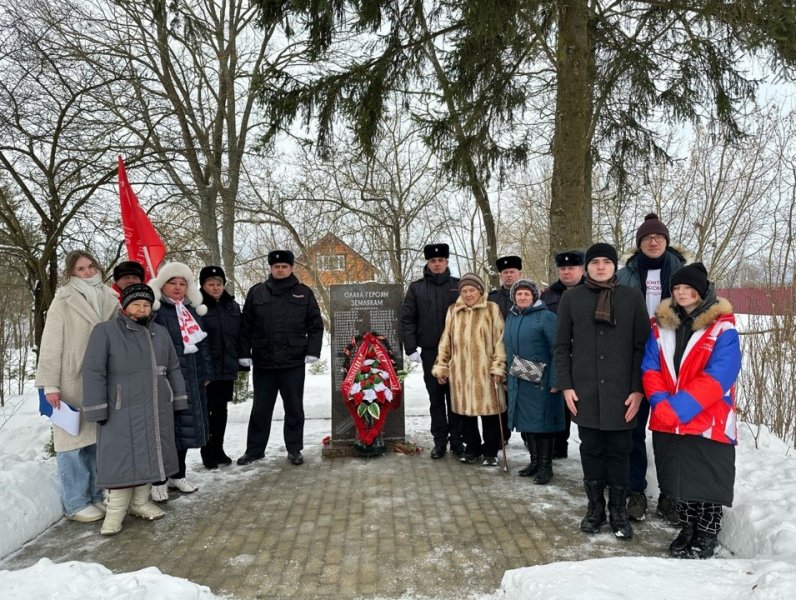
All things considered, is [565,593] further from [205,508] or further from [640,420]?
[205,508]

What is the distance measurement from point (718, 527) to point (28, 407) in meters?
10.6

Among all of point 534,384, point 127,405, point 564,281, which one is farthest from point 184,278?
point 564,281

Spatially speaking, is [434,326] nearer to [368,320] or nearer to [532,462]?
[368,320]

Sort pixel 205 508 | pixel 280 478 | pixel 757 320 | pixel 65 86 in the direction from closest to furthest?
1. pixel 205 508
2. pixel 280 478
3. pixel 757 320
4. pixel 65 86

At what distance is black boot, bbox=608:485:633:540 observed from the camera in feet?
12.1

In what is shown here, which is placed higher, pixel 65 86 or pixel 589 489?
pixel 65 86

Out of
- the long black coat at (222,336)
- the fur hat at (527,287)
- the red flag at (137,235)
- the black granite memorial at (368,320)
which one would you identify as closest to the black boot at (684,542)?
the fur hat at (527,287)

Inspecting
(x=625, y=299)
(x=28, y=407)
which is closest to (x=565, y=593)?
(x=625, y=299)

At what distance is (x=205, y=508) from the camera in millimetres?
4434

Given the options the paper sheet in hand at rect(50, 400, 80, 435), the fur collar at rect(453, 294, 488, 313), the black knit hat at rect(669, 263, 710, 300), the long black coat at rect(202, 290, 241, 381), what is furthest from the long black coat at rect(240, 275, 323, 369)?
the black knit hat at rect(669, 263, 710, 300)

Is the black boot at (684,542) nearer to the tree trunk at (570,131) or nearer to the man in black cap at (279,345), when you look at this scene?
the man in black cap at (279,345)

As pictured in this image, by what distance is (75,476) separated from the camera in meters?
4.29

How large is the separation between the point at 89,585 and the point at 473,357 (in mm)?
3462

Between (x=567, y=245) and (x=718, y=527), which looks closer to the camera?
(x=718, y=527)
